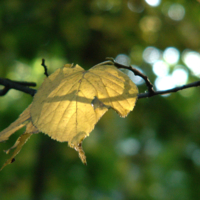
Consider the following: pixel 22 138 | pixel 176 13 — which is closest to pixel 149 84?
pixel 22 138

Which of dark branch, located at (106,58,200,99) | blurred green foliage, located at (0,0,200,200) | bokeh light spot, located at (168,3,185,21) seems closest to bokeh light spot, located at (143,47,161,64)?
blurred green foliage, located at (0,0,200,200)

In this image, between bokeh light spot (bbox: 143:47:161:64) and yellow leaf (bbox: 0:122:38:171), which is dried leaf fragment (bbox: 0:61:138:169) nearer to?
yellow leaf (bbox: 0:122:38:171)

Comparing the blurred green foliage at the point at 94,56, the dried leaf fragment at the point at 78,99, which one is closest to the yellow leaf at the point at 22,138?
the dried leaf fragment at the point at 78,99

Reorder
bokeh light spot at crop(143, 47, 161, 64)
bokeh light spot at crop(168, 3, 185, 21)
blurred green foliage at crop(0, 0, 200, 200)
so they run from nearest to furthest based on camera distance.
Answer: blurred green foliage at crop(0, 0, 200, 200)
bokeh light spot at crop(168, 3, 185, 21)
bokeh light spot at crop(143, 47, 161, 64)

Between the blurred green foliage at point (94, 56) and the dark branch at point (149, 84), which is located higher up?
the dark branch at point (149, 84)

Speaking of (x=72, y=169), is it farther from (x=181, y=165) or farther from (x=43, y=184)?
(x=181, y=165)

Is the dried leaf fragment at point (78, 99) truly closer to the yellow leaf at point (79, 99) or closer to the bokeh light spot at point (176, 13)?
the yellow leaf at point (79, 99)

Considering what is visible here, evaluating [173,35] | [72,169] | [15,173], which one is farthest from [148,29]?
[15,173]
